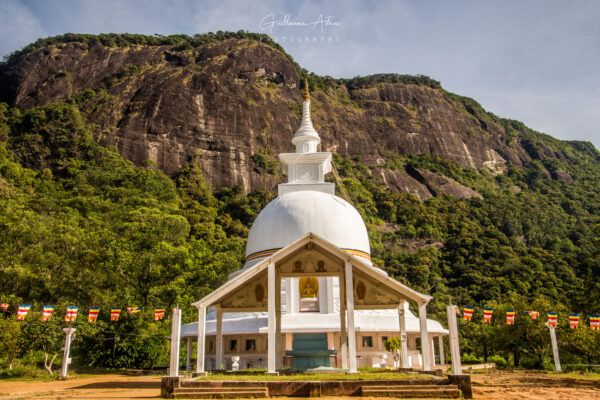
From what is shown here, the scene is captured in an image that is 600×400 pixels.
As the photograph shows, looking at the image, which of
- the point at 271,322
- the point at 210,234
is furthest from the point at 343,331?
the point at 210,234

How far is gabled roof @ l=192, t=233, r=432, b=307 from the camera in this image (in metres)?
13.2

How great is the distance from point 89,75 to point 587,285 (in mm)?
83714

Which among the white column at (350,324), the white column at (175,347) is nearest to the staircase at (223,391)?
the white column at (175,347)

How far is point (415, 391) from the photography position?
10016mm

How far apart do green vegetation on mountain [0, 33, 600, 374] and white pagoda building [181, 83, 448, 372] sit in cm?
623

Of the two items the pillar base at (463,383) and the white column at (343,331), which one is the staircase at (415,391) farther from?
the white column at (343,331)

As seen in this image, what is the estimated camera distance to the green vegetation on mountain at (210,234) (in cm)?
2498

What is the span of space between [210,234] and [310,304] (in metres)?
33.9

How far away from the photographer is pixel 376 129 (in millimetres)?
105875

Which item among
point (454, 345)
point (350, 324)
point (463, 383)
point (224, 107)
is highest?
point (224, 107)

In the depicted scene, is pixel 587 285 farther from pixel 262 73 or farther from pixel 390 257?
pixel 262 73

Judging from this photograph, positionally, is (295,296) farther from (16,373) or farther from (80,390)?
(16,373)

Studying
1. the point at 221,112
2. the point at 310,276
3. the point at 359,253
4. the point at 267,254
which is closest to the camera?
the point at 310,276

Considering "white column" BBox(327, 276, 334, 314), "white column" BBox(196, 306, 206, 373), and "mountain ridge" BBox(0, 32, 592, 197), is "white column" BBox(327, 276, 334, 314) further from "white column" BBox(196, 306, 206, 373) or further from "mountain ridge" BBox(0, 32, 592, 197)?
"mountain ridge" BBox(0, 32, 592, 197)
